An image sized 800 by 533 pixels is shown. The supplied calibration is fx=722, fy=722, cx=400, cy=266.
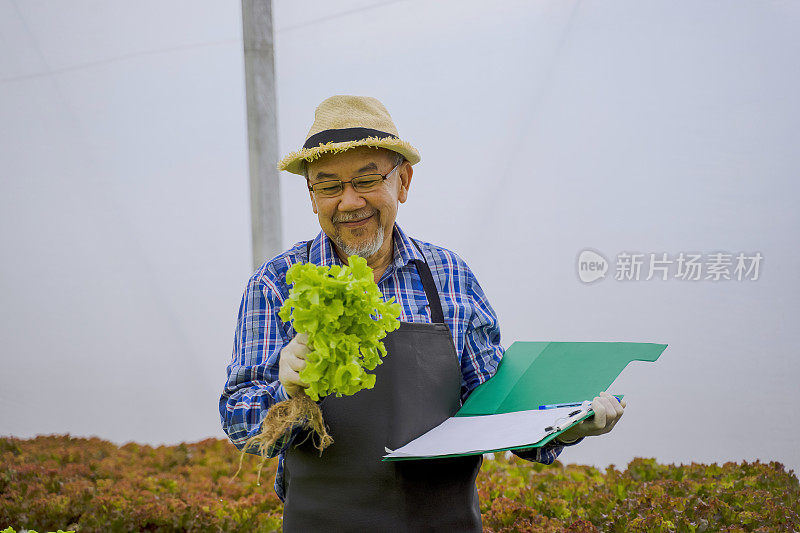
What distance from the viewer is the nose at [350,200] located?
6.50ft

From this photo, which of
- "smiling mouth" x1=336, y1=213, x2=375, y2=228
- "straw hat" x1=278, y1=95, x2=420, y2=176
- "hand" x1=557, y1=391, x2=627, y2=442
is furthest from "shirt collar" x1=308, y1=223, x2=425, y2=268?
"hand" x1=557, y1=391, x2=627, y2=442

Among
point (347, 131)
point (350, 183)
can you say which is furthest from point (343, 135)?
point (350, 183)

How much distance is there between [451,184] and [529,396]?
264 cm

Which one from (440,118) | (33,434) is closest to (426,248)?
(440,118)

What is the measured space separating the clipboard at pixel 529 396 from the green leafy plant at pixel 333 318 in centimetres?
31

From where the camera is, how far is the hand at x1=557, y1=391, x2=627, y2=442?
1.76m

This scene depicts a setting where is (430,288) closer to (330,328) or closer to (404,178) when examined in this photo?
(404,178)

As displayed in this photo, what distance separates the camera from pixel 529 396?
2.01 m

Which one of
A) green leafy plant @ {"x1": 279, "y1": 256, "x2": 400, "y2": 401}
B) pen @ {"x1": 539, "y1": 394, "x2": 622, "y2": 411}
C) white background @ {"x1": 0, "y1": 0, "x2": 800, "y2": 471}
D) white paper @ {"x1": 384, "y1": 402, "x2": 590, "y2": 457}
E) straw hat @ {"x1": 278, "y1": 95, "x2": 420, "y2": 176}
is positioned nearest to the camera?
green leafy plant @ {"x1": 279, "y1": 256, "x2": 400, "y2": 401}

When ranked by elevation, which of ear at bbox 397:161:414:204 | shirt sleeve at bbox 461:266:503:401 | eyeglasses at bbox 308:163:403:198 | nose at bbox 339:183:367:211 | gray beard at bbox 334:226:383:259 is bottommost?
shirt sleeve at bbox 461:266:503:401

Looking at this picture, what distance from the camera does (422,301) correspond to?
215 cm

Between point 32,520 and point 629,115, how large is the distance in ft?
12.6

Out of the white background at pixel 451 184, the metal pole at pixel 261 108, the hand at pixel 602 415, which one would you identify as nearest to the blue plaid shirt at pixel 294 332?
the hand at pixel 602 415

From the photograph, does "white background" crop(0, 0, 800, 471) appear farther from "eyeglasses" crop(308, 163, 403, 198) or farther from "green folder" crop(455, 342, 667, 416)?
"eyeglasses" crop(308, 163, 403, 198)
